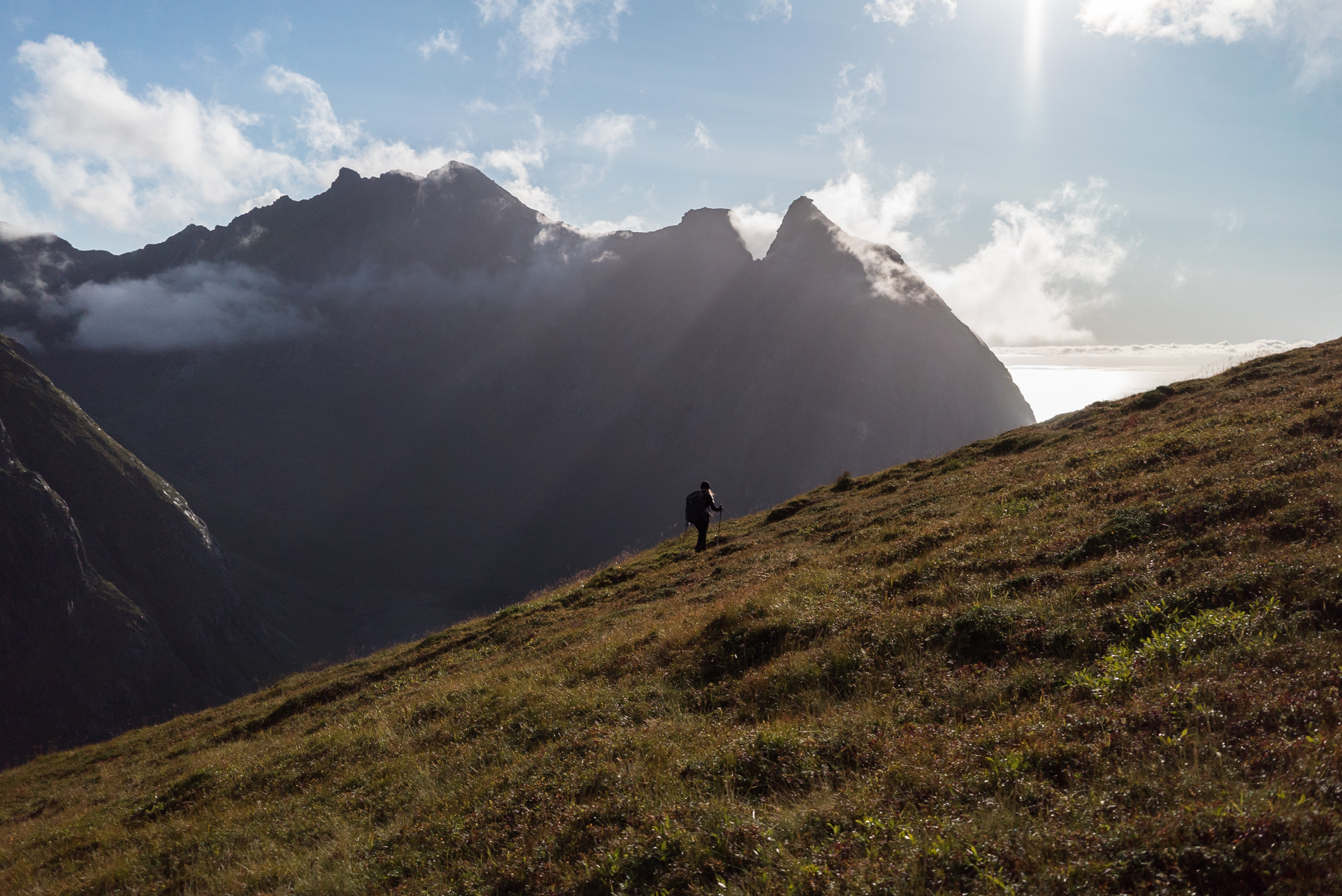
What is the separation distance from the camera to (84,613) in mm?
166375

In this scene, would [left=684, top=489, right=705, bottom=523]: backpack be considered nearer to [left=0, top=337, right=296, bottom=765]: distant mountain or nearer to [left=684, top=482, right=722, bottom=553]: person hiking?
[left=684, top=482, right=722, bottom=553]: person hiking

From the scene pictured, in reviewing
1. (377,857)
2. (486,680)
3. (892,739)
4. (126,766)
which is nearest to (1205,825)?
(892,739)

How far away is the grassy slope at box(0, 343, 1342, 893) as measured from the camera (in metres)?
4.77

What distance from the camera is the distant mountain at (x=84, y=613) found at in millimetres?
152250

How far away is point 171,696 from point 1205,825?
744 feet

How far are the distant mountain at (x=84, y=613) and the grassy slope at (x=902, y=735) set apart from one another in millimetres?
182380

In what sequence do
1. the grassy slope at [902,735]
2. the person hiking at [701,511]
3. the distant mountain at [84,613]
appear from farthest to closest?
the distant mountain at [84,613], the person hiking at [701,511], the grassy slope at [902,735]

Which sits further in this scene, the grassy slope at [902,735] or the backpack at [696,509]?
the backpack at [696,509]

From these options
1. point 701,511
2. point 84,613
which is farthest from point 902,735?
point 84,613

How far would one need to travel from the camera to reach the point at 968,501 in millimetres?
18000

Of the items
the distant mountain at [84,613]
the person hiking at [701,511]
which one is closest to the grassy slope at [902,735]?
the person hiking at [701,511]

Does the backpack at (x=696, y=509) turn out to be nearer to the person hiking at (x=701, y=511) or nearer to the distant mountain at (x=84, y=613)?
the person hiking at (x=701, y=511)

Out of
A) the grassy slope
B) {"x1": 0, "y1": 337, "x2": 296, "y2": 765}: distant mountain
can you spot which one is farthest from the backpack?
{"x1": 0, "y1": 337, "x2": 296, "y2": 765}: distant mountain

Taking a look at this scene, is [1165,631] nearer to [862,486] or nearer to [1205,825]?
[1205,825]
